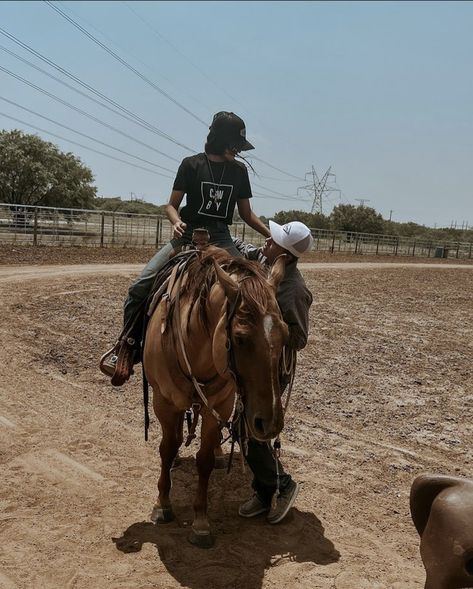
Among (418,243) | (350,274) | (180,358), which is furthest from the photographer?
(418,243)

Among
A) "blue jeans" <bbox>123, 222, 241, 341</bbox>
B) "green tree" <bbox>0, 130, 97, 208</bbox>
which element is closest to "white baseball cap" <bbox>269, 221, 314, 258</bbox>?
"blue jeans" <bbox>123, 222, 241, 341</bbox>

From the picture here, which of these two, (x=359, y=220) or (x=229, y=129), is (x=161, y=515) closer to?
(x=229, y=129)

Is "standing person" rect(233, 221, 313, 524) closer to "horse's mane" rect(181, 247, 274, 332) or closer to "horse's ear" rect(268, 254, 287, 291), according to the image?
"horse's ear" rect(268, 254, 287, 291)

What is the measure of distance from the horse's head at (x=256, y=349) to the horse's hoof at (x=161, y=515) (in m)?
1.38

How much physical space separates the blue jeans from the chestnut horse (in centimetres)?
38

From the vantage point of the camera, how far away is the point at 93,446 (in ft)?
14.3

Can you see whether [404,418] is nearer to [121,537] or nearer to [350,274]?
[121,537]

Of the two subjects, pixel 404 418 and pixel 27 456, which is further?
pixel 404 418

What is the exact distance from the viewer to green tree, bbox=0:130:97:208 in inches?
1448

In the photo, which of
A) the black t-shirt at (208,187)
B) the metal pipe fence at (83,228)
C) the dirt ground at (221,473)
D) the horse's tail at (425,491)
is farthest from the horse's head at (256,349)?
the metal pipe fence at (83,228)

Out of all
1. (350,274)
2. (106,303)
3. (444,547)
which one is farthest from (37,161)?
(444,547)

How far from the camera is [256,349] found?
238 centimetres

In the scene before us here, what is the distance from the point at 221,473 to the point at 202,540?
1.09 m

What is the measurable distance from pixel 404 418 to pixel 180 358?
11.1 ft
